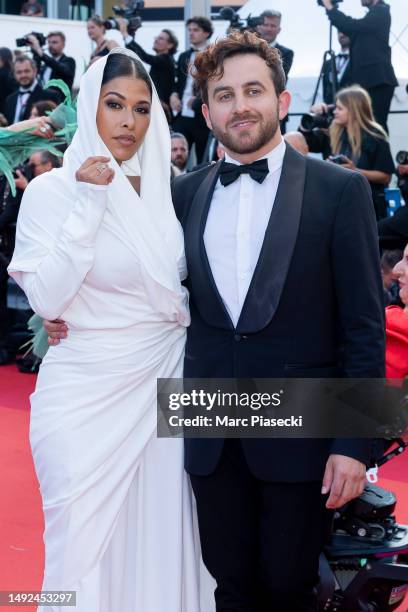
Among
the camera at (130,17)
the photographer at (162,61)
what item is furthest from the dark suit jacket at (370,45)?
the camera at (130,17)

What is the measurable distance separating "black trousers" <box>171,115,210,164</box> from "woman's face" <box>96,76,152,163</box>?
18.8ft

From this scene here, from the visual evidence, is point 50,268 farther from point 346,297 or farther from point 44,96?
point 44,96

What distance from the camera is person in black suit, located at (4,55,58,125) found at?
880cm

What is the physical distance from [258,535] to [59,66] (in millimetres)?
7677

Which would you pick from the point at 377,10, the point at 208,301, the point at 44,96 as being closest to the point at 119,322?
the point at 208,301

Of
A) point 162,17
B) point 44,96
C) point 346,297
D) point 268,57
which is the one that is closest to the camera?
point 346,297

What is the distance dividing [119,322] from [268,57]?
0.81 m

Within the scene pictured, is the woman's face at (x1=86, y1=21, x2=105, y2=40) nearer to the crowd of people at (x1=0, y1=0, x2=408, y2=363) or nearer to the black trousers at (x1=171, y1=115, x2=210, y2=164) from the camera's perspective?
the crowd of people at (x1=0, y1=0, x2=408, y2=363)

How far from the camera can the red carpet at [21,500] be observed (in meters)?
3.52

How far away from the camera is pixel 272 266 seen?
233cm

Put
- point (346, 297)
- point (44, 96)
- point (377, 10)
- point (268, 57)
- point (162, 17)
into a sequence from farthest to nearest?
point (162, 17) < point (44, 96) < point (377, 10) < point (268, 57) < point (346, 297)

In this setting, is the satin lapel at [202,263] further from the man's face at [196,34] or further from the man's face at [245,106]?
the man's face at [196,34]

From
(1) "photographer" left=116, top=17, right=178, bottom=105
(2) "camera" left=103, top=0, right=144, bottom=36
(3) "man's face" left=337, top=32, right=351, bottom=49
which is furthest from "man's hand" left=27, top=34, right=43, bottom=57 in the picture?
(3) "man's face" left=337, top=32, right=351, bottom=49

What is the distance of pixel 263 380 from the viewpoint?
7.81 feet
